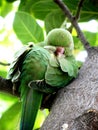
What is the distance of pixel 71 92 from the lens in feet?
3.14

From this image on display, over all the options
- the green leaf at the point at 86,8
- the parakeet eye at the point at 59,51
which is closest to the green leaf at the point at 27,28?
the green leaf at the point at 86,8

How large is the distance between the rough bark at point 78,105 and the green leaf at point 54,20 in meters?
0.48

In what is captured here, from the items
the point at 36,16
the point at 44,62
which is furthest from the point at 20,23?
the point at 44,62

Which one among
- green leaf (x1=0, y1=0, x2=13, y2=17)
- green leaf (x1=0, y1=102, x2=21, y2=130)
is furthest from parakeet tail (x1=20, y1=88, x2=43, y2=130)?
green leaf (x1=0, y1=0, x2=13, y2=17)

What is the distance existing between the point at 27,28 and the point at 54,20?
133mm

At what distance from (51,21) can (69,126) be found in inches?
32.7

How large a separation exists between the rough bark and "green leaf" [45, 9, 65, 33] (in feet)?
1.59

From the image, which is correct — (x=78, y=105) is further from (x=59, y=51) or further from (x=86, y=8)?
(x=86, y=8)

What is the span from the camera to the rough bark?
2.55ft

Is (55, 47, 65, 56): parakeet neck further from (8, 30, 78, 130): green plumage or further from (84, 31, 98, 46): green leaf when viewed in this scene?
(84, 31, 98, 46): green leaf

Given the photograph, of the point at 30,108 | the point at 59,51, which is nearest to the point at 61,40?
the point at 59,51

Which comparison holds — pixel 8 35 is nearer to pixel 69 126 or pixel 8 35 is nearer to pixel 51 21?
pixel 51 21

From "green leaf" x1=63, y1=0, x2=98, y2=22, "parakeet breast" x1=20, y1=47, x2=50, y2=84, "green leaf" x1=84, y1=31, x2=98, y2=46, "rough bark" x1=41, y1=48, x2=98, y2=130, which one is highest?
"parakeet breast" x1=20, y1=47, x2=50, y2=84

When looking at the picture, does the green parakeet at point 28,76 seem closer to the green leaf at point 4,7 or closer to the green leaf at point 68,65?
the green leaf at point 68,65
